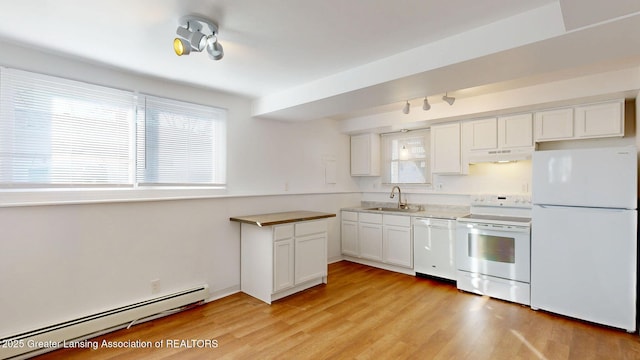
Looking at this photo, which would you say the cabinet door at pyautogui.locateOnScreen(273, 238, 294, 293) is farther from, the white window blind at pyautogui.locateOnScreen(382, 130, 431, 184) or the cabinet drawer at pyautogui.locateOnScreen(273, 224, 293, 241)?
the white window blind at pyautogui.locateOnScreen(382, 130, 431, 184)

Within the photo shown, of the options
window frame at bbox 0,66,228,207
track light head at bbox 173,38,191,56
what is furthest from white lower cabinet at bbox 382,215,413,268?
track light head at bbox 173,38,191,56

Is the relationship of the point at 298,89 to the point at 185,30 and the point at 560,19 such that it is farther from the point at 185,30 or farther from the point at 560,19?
the point at 560,19

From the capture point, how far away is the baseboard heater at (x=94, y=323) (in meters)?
2.24

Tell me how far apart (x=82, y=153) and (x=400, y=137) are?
4.34 m

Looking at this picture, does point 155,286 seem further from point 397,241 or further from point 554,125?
point 554,125

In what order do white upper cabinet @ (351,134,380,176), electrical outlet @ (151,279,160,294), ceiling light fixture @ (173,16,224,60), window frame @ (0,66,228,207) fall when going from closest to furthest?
ceiling light fixture @ (173,16,224,60) → window frame @ (0,66,228,207) → electrical outlet @ (151,279,160,294) → white upper cabinet @ (351,134,380,176)

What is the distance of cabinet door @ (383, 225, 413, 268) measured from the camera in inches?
171

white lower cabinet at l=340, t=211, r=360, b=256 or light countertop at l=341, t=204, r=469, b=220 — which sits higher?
light countertop at l=341, t=204, r=469, b=220

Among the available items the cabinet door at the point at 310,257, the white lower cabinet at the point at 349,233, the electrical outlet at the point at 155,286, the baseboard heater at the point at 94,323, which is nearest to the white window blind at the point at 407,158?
the white lower cabinet at the point at 349,233

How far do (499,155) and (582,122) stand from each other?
0.85 metres

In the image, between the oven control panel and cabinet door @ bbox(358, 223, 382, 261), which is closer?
the oven control panel

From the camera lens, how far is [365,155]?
528 cm

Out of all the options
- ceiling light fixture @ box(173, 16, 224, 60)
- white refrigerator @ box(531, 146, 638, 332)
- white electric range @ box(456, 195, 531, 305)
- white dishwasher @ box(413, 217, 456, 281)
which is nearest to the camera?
ceiling light fixture @ box(173, 16, 224, 60)

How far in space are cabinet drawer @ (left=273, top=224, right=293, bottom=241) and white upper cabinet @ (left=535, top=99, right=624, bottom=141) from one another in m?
3.10
